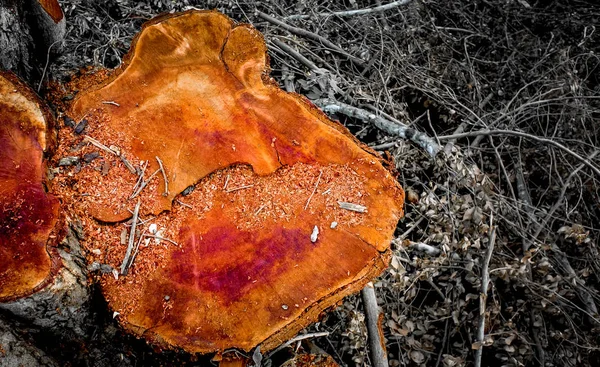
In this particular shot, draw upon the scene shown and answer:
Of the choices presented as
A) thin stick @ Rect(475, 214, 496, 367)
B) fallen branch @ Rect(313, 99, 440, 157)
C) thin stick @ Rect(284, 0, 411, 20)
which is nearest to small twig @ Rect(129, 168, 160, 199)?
fallen branch @ Rect(313, 99, 440, 157)

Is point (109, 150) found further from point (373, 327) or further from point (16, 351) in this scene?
point (373, 327)

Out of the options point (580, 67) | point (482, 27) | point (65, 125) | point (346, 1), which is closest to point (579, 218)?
point (580, 67)

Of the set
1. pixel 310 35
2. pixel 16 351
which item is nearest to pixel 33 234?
A: pixel 16 351

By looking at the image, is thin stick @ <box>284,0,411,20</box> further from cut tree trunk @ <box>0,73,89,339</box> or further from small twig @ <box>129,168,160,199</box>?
cut tree trunk @ <box>0,73,89,339</box>

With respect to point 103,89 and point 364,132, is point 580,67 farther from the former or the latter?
point 103,89

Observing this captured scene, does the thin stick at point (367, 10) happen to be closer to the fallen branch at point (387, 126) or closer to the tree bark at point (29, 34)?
the fallen branch at point (387, 126)

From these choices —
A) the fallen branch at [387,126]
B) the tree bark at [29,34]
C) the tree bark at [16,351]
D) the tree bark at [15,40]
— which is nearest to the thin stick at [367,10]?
the fallen branch at [387,126]
